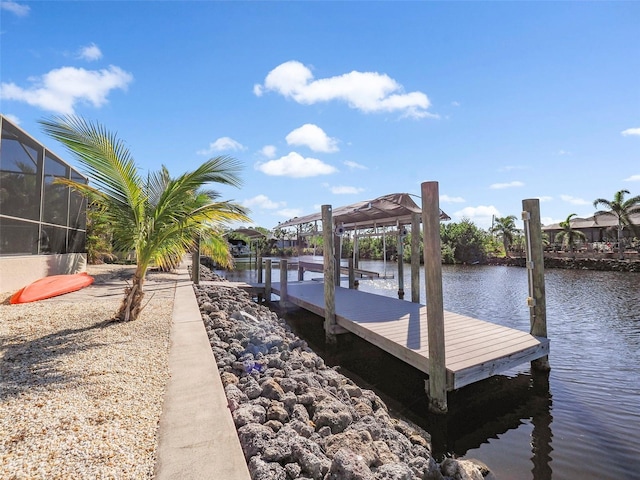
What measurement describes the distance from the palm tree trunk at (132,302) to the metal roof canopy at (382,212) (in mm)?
5090

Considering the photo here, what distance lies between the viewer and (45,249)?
8375mm

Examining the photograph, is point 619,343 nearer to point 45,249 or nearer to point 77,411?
point 77,411

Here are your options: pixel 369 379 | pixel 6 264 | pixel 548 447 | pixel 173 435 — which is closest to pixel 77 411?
pixel 173 435

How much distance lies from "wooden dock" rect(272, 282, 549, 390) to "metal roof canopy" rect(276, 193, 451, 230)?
2.44 metres

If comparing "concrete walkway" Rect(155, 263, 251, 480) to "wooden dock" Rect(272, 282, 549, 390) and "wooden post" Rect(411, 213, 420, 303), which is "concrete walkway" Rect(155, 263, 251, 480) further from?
"wooden post" Rect(411, 213, 420, 303)

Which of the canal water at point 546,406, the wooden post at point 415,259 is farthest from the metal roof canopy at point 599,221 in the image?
the wooden post at point 415,259

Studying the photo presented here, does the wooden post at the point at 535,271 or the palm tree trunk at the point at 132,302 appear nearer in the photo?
the palm tree trunk at the point at 132,302

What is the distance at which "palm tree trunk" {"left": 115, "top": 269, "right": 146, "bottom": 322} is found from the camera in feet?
16.2

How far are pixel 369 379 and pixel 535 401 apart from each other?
7.60 ft

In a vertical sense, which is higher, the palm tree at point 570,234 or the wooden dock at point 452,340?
the palm tree at point 570,234

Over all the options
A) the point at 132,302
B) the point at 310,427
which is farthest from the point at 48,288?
the point at 310,427

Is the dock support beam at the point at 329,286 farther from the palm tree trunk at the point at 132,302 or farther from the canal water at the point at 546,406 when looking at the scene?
the palm tree trunk at the point at 132,302

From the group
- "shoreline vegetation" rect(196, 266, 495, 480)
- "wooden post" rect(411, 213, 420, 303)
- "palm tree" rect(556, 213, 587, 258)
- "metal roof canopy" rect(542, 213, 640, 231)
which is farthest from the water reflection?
"metal roof canopy" rect(542, 213, 640, 231)

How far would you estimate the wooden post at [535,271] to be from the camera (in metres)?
5.18
